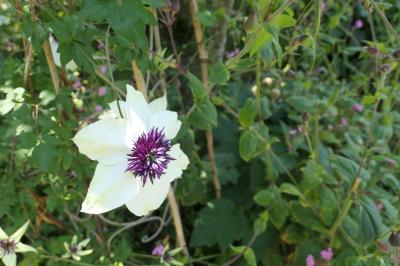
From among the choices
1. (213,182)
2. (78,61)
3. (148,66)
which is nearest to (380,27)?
(213,182)

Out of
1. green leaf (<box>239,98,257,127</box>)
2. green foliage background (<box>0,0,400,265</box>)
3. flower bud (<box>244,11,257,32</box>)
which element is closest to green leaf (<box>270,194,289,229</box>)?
green foliage background (<box>0,0,400,265</box>)

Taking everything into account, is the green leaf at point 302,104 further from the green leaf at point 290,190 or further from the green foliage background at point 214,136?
the green leaf at point 290,190

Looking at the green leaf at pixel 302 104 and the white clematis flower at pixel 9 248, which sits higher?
the green leaf at pixel 302 104

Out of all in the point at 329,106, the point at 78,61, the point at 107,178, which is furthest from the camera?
the point at 329,106

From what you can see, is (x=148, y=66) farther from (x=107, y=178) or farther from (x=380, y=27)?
(x=380, y=27)

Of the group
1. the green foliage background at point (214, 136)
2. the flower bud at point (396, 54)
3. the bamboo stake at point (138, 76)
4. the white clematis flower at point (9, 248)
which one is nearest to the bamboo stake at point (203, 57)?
the green foliage background at point (214, 136)

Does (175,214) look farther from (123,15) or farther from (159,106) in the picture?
(123,15)
